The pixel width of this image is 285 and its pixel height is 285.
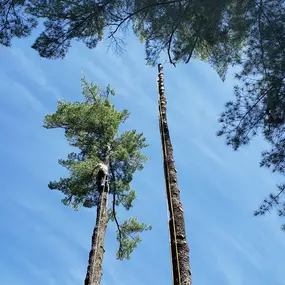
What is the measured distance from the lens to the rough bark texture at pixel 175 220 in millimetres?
3670

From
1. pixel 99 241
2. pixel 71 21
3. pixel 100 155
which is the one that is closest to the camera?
pixel 71 21

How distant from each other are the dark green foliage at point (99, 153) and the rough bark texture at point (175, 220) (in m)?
4.95

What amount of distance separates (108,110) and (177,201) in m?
6.64

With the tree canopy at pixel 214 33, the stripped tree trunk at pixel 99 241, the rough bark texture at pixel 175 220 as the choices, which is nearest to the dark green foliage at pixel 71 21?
the tree canopy at pixel 214 33

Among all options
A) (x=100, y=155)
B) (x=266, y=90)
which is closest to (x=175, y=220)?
(x=266, y=90)

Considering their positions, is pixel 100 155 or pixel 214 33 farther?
pixel 100 155

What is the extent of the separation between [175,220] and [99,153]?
20.7 ft

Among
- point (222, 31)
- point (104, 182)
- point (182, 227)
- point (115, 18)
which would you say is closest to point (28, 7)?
point (115, 18)

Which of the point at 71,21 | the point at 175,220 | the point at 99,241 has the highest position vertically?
the point at 71,21

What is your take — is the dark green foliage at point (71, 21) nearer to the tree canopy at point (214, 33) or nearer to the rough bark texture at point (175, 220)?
the tree canopy at point (214, 33)

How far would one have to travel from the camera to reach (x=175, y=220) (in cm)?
413

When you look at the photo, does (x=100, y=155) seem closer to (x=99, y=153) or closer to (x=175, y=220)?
(x=99, y=153)

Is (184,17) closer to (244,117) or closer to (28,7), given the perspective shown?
(244,117)

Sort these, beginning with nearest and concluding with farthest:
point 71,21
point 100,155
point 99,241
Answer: point 71,21, point 99,241, point 100,155
